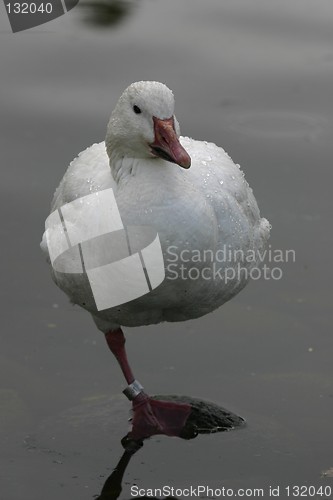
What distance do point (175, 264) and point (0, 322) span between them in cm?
205

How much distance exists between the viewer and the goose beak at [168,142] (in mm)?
5810

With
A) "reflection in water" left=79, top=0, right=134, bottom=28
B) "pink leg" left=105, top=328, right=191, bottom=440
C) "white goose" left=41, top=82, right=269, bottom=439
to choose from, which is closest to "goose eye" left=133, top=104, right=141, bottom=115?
"white goose" left=41, top=82, right=269, bottom=439

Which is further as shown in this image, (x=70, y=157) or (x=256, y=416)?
(x=70, y=157)

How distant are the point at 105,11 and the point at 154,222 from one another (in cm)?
614

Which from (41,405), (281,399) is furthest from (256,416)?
(41,405)

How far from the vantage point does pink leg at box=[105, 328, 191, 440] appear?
685cm

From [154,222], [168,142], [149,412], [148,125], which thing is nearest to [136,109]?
[148,125]

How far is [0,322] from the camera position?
7.63m

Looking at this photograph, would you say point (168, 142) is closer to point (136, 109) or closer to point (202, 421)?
point (136, 109)

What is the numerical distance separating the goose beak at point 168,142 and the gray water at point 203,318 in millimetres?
1753

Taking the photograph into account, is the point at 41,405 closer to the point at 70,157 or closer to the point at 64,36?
the point at 70,157

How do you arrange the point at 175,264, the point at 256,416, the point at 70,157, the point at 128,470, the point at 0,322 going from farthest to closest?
the point at 70,157 < the point at 0,322 < the point at 256,416 < the point at 128,470 < the point at 175,264

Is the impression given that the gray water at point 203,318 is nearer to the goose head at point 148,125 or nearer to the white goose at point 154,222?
the white goose at point 154,222

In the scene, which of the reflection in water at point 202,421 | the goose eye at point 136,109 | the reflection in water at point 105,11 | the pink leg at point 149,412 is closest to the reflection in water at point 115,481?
the reflection in water at point 202,421
